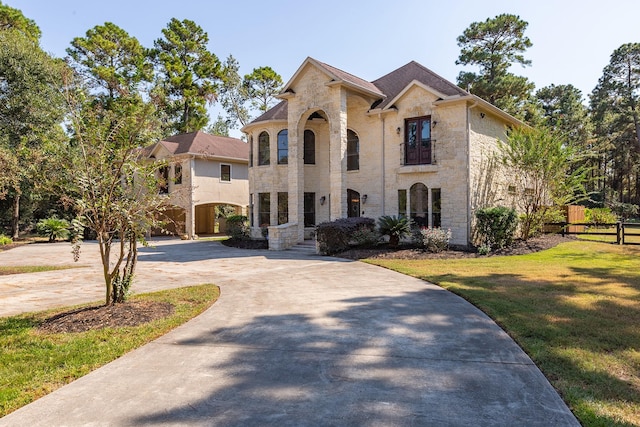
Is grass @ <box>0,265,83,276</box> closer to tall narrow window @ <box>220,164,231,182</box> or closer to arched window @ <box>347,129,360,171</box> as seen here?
arched window @ <box>347,129,360,171</box>

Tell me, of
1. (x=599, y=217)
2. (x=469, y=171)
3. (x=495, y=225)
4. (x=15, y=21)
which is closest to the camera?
(x=495, y=225)

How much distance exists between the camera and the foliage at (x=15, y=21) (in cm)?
2695

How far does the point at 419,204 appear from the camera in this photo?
53.0 ft

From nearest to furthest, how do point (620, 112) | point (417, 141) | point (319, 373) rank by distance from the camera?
1. point (319, 373)
2. point (417, 141)
3. point (620, 112)

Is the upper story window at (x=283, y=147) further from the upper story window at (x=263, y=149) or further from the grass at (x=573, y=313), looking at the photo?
the grass at (x=573, y=313)

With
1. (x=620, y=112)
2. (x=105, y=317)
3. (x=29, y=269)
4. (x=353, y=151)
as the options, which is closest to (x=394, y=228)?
(x=353, y=151)

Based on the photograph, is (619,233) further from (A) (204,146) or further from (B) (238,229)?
(A) (204,146)

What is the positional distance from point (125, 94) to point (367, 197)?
12.5 meters

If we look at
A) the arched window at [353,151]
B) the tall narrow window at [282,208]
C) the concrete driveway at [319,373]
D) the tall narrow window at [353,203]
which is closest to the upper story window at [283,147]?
the tall narrow window at [282,208]

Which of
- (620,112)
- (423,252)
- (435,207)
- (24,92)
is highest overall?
(620,112)

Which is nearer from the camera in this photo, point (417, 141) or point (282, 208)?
point (417, 141)

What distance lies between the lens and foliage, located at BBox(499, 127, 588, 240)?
15547 millimetres

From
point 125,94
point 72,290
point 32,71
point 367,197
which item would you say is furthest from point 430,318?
point 32,71

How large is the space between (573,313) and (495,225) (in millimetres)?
8829
